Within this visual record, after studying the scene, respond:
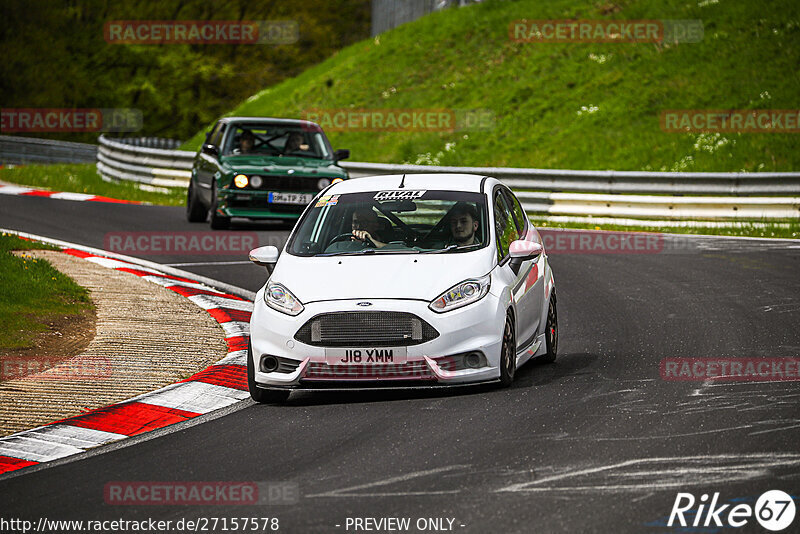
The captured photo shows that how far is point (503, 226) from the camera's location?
9711 mm

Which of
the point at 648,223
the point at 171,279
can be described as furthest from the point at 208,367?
the point at 648,223

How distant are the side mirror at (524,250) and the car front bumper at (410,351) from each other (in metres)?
0.70

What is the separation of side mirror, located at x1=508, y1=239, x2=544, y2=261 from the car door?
101mm

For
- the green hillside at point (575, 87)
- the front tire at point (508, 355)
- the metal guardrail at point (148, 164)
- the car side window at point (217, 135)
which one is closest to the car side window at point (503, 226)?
the front tire at point (508, 355)

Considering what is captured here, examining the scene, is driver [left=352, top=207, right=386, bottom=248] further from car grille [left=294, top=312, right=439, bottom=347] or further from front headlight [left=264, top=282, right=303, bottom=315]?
car grille [left=294, top=312, right=439, bottom=347]

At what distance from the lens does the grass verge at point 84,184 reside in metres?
26.3

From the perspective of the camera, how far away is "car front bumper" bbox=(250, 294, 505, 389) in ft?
27.4

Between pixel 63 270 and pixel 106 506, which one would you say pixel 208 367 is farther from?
pixel 63 270

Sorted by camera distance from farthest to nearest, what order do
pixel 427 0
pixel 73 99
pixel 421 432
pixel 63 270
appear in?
pixel 73 99
pixel 427 0
pixel 63 270
pixel 421 432

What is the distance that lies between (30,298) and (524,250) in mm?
5241

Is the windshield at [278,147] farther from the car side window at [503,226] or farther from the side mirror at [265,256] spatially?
the side mirror at [265,256]

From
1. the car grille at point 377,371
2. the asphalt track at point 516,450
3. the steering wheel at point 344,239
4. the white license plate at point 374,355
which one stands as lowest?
the asphalt track at point 516,450

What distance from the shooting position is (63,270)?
14.5m

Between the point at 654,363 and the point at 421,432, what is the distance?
2.77 meters
